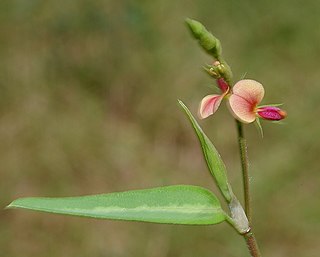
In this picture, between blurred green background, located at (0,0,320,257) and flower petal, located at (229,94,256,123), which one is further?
blurred green background, located at (0,0,320,257)

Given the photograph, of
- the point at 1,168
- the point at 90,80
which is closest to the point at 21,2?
the point at 90,80

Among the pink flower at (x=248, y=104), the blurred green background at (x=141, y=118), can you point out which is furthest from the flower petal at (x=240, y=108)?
the blurred green background at (x=141, y=118)

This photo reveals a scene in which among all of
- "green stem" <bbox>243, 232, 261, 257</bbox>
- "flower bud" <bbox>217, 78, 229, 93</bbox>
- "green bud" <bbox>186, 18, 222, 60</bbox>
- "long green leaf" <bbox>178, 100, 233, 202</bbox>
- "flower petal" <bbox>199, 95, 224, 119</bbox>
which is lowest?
"green stem" <bbox>243, 232, 261, 257</bbox>

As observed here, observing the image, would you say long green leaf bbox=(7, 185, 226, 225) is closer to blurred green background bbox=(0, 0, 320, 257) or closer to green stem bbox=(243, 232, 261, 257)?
green stem bbox=(243, 232, 261, 257)

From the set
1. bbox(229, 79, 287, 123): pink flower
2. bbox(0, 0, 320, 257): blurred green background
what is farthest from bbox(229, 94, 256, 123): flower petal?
bbox(0, 0, 320, 257): blurred green background

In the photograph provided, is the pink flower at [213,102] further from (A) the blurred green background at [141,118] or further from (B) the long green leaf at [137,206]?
(A) the blurred green background at [141,118]

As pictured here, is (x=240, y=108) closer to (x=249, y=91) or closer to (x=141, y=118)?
(x=249, y=91)

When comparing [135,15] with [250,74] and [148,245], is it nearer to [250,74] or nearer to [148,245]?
[250,74]
